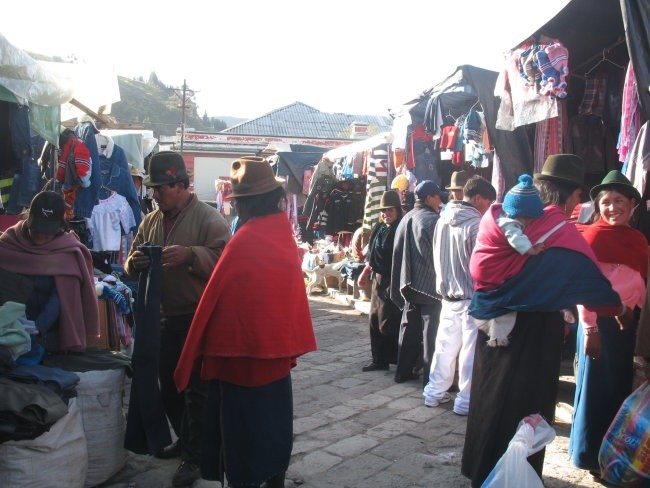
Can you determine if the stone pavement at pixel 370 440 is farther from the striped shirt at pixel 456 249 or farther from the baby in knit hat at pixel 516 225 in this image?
the baby in knit hat at pixel 516 225

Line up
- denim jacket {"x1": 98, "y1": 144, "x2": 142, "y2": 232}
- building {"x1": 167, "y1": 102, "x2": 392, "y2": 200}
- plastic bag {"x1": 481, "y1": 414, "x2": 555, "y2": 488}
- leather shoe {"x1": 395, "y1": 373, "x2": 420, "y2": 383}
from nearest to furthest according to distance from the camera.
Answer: plastic bag {"x1": 481, "y1": 414, "x2": 555, "y2": 488} < leather shoe {"x1": 395, "y1": 373, "x2": 420, "y2": 383} < denim jacket {"x1": 98, "y1": 144, "x2": 142, "y2": 232} < building {"x1": 167, "y1": 102, "x2": 392, "y2": 200}

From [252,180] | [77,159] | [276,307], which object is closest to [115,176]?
[77,159]

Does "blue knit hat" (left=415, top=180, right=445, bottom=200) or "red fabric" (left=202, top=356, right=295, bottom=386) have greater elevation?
"blue knit hat" (left=415, top=180, right=445, bottom=200)

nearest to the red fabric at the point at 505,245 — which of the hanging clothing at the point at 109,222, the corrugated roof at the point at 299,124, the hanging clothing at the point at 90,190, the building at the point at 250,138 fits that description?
the hanging clothing at the point at 90,190

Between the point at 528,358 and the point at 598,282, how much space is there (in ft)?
1.76

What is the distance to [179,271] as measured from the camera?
12.9ft

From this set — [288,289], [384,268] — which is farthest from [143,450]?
[384,268]

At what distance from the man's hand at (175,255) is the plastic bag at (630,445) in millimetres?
2659

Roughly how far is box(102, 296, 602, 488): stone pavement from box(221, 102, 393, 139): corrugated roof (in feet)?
116

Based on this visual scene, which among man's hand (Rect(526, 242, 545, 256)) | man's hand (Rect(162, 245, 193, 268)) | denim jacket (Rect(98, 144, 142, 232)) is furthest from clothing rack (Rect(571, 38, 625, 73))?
denim jacket (Rect(98, 144, 142, 232))

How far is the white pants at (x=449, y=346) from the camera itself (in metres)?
5.37

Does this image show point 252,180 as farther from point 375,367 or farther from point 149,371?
point 375,367

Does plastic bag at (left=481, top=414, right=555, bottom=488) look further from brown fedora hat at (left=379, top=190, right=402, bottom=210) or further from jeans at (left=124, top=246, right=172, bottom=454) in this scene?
brown fedora hat at (left=379, top=190, right=402, bottom=210)

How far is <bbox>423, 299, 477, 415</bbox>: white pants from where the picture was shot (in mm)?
5371
